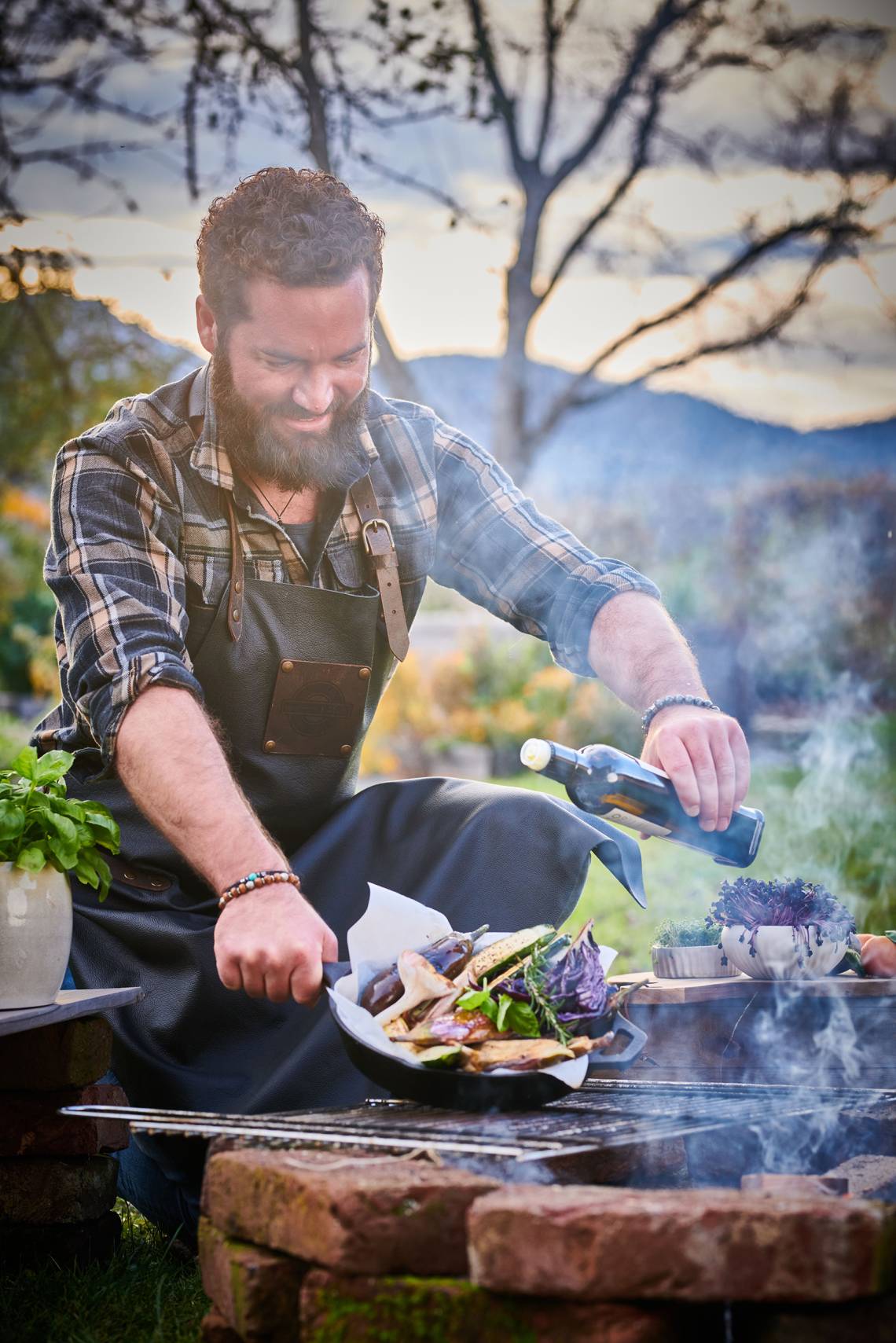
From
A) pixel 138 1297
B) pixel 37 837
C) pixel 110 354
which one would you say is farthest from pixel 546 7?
pixel 138 1297

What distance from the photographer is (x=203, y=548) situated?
103 inches

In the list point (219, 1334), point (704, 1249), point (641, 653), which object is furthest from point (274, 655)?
point (704, 1249)

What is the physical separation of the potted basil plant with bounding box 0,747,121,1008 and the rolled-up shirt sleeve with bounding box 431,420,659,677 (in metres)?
1.17

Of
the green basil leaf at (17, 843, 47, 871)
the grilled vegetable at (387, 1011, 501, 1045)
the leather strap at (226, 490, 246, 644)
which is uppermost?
the leather strap at (226, 490, 246, 644)

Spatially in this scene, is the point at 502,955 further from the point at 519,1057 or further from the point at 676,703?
the point at 676,703

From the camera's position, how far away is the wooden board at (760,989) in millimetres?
2480

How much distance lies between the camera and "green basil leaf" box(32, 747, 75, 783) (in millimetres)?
2150

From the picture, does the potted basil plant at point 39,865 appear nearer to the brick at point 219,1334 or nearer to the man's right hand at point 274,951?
the man's right hand at point 274,951

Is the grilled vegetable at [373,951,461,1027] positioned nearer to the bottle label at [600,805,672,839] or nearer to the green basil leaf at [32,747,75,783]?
the bottle label at [600,805,672,839]

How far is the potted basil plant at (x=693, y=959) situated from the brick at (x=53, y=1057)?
1.24 metres

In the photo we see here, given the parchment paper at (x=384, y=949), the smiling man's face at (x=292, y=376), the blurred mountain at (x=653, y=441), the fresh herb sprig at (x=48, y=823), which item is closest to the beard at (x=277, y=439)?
the smiling man's face at (x=292, y=376)

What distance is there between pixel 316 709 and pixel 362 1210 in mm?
1441

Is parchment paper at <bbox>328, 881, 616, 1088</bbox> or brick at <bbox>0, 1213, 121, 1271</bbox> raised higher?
parchment paper at <bbox>328, 881, 616, 1088</bbox>

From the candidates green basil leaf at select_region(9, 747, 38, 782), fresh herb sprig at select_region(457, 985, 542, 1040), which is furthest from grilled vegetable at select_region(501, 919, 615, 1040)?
green basil leaf at select_region(9, 747, 38, 782)
